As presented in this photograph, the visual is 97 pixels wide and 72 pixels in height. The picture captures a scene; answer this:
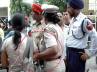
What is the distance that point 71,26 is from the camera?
5094 mm

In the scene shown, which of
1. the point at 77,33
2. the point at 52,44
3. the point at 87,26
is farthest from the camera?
the point at 77,33

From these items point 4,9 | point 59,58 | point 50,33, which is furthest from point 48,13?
point 4,9

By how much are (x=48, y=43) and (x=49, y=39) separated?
0.06 metres

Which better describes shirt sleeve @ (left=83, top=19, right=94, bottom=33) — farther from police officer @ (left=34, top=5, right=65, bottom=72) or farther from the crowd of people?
police officer @ (left=34, top=5, right=65, bottom=72)

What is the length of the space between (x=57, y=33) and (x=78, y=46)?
0.60 metres

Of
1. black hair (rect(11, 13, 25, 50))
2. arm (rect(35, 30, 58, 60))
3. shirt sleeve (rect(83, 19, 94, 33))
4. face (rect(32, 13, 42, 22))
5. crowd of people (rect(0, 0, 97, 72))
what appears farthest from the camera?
face (rect(32, 13, 42, 22))

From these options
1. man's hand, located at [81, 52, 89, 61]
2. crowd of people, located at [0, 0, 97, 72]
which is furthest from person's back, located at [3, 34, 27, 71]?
man's hand, located at [81, 52, 89, 61]

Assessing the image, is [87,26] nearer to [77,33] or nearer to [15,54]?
[77,33]

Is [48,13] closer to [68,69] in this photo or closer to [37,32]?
[37,32]

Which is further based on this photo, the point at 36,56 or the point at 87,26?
the point at 87,26

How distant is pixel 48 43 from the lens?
4.38 m

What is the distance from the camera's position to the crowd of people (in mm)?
4469

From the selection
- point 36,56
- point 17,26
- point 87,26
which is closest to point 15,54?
point 17,26

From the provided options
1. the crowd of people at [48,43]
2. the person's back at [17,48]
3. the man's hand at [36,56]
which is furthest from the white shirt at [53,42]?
the person's back at [17,48]
